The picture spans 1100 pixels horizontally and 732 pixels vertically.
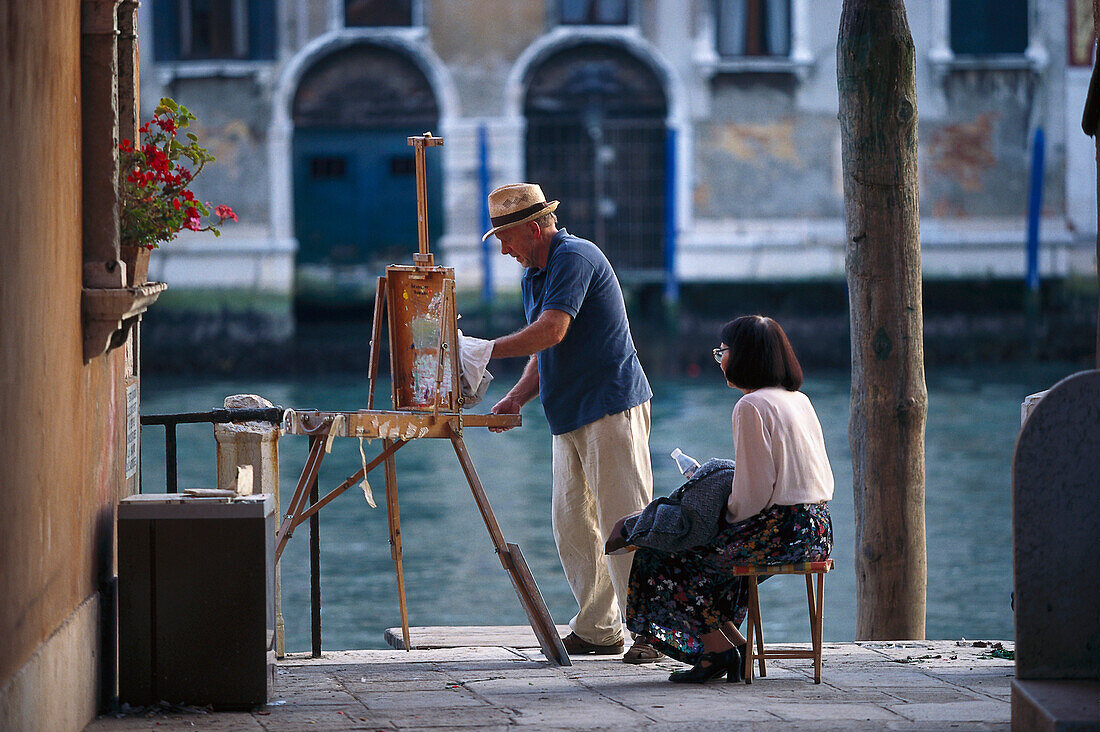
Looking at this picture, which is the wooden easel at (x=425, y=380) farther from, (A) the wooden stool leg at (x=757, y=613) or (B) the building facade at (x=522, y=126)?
(B) the building facade at (x=522, y=126)

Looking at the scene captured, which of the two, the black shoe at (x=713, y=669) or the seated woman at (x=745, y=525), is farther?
the black shoe at (x=713, y=669)

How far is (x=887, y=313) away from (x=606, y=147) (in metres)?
16.5

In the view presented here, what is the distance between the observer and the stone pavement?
12.3 ft

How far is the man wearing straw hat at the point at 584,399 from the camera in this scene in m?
4.96

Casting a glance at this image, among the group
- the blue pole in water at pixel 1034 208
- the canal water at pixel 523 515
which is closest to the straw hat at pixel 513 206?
the canal water at pixel 523 515

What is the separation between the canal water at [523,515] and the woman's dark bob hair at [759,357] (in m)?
3.98

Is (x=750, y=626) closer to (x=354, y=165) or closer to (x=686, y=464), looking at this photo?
(x=686, y=464)

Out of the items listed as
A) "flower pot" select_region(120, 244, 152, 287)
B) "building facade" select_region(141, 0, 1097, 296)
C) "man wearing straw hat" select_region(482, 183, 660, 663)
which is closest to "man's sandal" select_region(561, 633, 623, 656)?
"man wearing straw hat" select_region(482, 183, 660, 663)

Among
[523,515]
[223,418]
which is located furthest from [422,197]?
[523,515]

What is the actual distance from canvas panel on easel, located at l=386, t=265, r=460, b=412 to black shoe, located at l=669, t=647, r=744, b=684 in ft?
3.65

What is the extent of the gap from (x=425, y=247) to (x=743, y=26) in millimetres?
18396

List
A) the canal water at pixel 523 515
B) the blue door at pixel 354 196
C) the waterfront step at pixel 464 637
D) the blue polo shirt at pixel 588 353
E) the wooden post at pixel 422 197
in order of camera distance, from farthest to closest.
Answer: the blue door at pixel 354 196
the canal water at pixel 523 515
the waterfront step at pixel 464 637
the blue polo shirt at pixel 588 353
the wooden post at pixel 422 197

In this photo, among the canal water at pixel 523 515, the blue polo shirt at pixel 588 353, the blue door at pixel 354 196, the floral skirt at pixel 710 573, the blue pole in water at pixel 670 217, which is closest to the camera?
the floral skirt at pixel 710 573

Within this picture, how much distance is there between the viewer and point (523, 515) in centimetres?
1165
